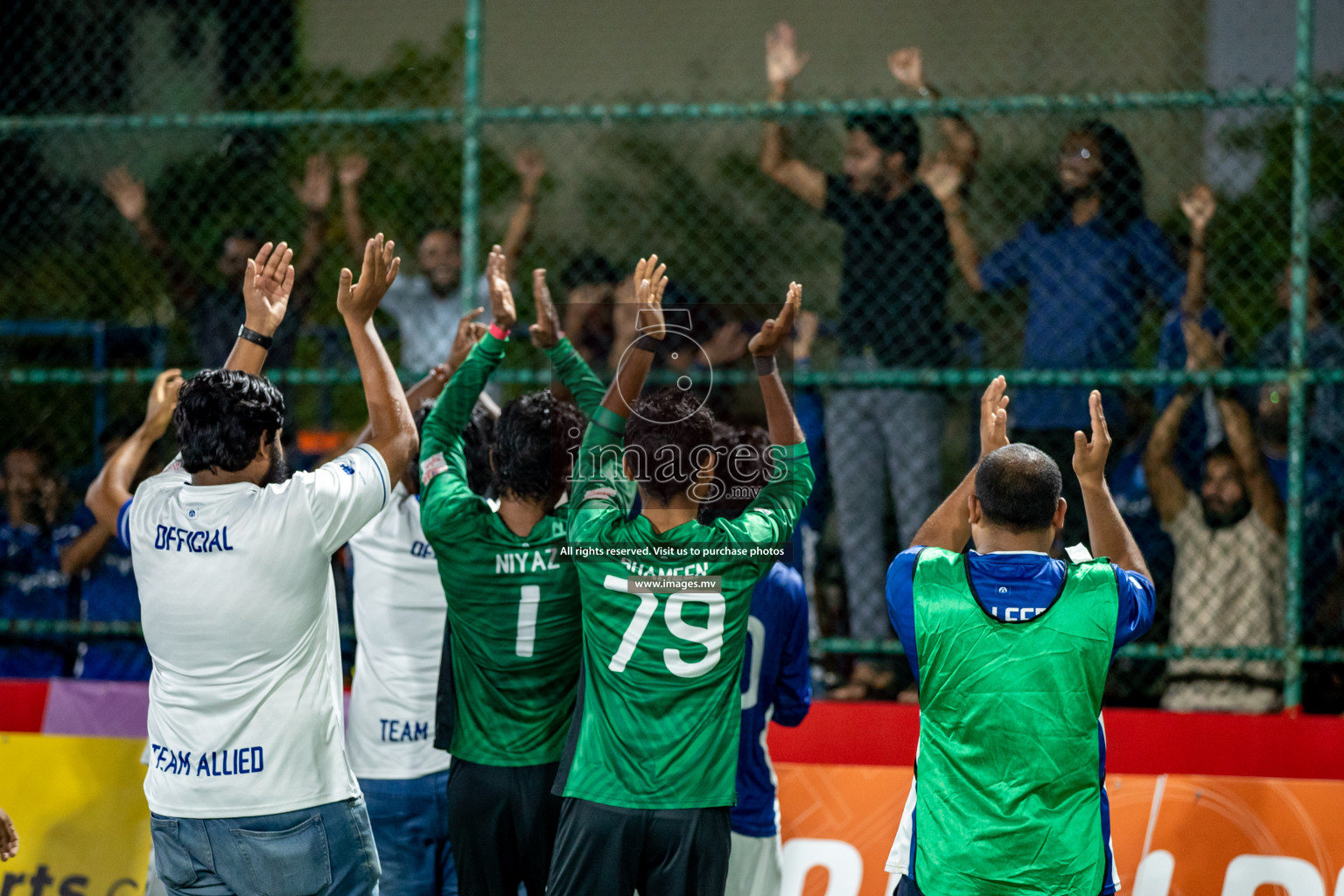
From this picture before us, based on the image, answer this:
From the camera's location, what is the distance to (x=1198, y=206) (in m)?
5.38

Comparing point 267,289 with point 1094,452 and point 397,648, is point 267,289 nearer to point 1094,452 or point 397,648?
point 397,648

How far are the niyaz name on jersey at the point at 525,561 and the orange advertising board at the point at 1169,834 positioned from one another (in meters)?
1.56

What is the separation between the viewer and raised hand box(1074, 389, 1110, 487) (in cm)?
324

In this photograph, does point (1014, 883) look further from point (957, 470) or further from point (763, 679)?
point (957, 470)

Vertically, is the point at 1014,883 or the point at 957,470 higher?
the point at 957,470

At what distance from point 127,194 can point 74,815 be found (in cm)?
335

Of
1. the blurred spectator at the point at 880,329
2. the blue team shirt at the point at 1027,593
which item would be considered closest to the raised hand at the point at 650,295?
the blue team shirt at the point at 1027,593

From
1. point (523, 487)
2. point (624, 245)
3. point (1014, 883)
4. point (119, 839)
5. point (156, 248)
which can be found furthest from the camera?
point (624, 245)

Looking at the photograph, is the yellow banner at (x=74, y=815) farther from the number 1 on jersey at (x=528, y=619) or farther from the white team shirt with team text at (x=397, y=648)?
the number 1 on jersey at (x=528, y=619)

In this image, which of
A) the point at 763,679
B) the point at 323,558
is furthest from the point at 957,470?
the point at 323,558

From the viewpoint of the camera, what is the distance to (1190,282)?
18.2 ft

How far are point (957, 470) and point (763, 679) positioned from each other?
176 inches

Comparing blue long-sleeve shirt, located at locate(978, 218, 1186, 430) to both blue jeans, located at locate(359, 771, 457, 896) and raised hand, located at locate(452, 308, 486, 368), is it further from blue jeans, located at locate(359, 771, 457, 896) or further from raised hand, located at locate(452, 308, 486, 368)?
blue jeans, located at locate(359, 771, 457, 896)

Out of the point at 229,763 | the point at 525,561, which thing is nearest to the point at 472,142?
the point at 525,561
